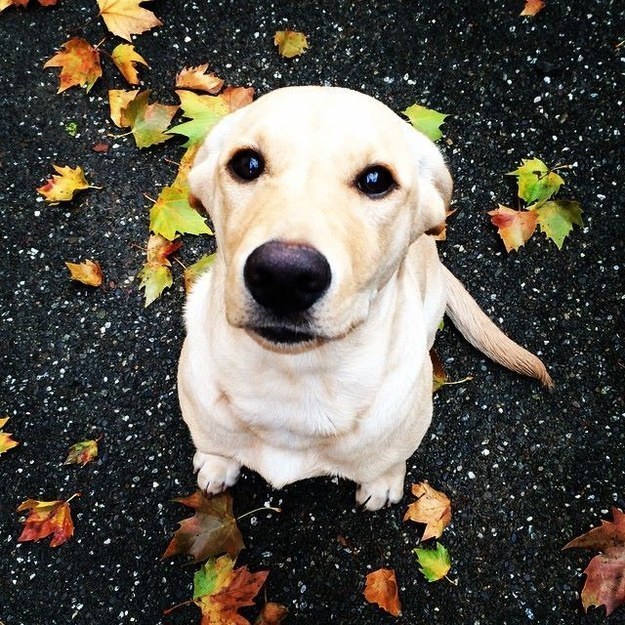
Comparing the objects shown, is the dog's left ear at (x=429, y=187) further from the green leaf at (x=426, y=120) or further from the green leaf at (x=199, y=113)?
the green leaf at (x=199, y=113)

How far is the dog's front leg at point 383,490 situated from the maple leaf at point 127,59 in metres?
2.16

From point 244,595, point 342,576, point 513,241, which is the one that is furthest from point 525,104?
point 244,595

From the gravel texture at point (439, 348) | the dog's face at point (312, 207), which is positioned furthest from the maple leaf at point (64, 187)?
the dog's face at point (312, 207)

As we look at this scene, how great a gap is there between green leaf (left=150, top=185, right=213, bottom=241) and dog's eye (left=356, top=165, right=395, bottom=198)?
1.38 meters

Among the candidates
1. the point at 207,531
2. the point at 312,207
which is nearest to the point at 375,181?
the point at 312,207

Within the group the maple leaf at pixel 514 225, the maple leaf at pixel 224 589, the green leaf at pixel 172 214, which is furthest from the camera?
the maple leaf at pixel 514 225

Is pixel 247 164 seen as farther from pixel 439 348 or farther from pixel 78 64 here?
pixel 78 64

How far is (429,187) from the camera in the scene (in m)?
Answer: 1.88

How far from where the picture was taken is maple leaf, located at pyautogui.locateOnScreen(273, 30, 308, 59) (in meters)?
3.33

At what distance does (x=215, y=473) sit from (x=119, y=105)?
5.86ft

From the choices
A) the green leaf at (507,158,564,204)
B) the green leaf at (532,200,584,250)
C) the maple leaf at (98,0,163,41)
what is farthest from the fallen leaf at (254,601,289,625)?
the maple leaf at (98,0,163,41)

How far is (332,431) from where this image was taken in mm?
1989

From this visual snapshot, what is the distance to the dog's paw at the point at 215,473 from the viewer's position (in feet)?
8.52

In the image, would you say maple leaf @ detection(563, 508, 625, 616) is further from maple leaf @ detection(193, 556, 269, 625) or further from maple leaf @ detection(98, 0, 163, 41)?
maple leaf @ detection(98, 0, 163, 41)
